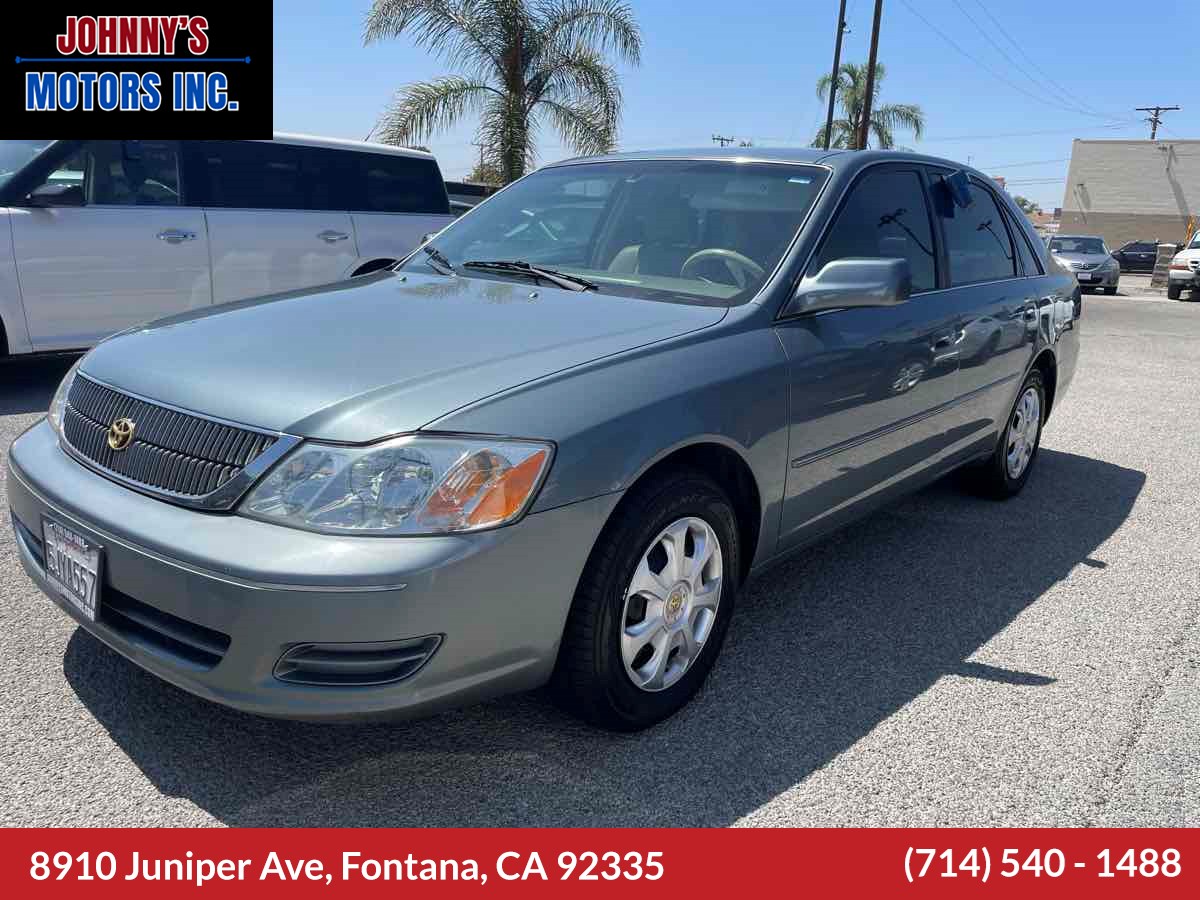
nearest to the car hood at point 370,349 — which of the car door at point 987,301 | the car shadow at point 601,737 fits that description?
the car shadow at point 601,737

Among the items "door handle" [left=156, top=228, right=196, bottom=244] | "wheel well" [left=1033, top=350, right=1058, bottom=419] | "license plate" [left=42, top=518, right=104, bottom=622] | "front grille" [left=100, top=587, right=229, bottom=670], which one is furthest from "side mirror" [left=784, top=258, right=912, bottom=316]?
"door handle" [left=156, top=228, right=196, bottom=244]

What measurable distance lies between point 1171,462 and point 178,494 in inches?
238

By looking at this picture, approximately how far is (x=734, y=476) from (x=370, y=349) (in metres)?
1.12

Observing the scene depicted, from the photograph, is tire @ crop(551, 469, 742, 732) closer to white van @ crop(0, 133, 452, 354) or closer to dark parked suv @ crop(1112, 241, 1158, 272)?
white van @ crop(0, 133, 452, 354)

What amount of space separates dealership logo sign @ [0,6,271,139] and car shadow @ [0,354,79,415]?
164 cm

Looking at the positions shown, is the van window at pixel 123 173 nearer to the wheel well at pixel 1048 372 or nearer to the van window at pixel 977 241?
the van window at pixel 977 241

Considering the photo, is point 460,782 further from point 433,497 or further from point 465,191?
point 465,191

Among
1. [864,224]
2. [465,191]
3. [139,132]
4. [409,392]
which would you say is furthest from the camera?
[465,191]

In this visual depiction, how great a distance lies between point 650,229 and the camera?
3650mm

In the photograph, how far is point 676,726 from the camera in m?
2.88

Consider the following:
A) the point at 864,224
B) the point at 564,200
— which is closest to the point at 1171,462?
the point at 864,224

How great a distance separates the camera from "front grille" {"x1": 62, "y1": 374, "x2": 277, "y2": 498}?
7.69ft

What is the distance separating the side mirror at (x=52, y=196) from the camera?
248 inches

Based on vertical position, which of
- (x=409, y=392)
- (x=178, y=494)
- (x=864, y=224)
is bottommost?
(x=178, y=494)
